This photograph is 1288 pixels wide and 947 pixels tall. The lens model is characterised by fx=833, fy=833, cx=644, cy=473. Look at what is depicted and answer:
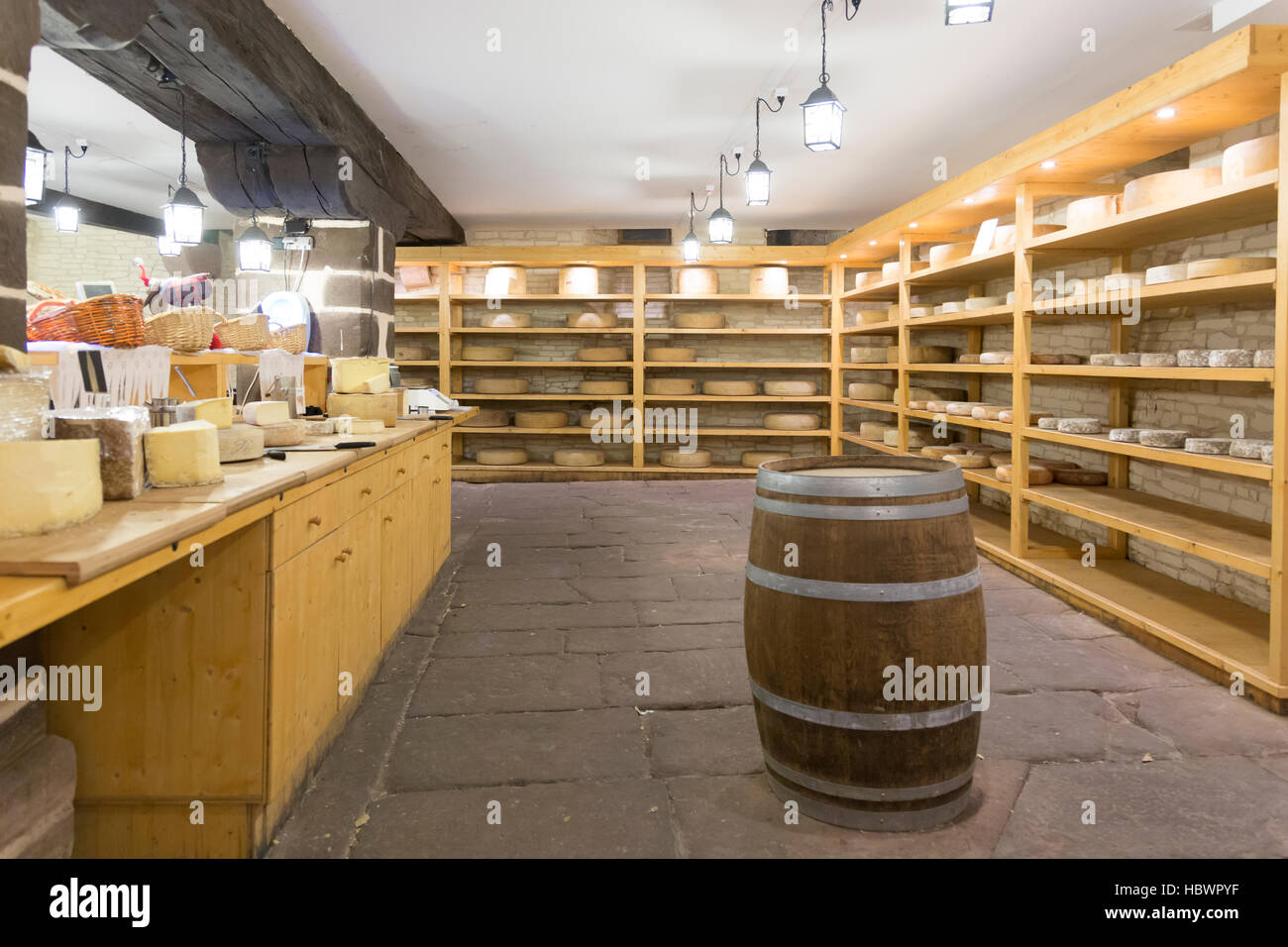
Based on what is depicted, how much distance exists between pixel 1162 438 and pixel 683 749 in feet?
8.46

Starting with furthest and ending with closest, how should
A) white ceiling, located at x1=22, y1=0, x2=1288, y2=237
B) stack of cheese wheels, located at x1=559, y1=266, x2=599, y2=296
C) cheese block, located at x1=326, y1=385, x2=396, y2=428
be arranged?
stack of cheese wheels, located at x1=559, y1=266, x2=599, y2=296
white ceiling, located at x1=22, y1=0, x2=1288, y2=237
cheese block, located at x1=326, y1=385, x2=396, y2=428

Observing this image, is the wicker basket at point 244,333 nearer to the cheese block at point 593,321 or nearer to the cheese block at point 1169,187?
the cheese block at point 1169,187

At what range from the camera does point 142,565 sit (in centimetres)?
129

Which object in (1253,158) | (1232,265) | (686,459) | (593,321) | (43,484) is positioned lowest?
(686,459)

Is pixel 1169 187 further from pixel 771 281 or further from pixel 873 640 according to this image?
pixel 771 281

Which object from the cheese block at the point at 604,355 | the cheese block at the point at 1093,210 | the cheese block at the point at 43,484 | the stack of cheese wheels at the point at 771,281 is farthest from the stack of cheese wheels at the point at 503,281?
the cheese block at the point at 43,484

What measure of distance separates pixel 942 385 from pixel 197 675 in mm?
7178

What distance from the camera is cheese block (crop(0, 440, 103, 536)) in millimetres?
1253

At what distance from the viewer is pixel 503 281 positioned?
27.2ft

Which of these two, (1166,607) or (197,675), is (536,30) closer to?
(197,675)

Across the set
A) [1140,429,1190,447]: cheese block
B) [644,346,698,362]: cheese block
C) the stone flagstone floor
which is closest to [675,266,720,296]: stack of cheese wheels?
[644,346,698,362]: cheese block

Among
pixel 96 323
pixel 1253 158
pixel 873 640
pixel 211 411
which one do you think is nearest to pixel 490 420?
pixel 96 323

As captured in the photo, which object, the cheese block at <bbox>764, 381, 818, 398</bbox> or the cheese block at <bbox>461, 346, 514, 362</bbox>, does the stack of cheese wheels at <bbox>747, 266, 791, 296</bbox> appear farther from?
the cheese block at <bbox>461, 346, 514, 362</bbox>

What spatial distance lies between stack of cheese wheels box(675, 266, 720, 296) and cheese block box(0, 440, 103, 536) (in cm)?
728
